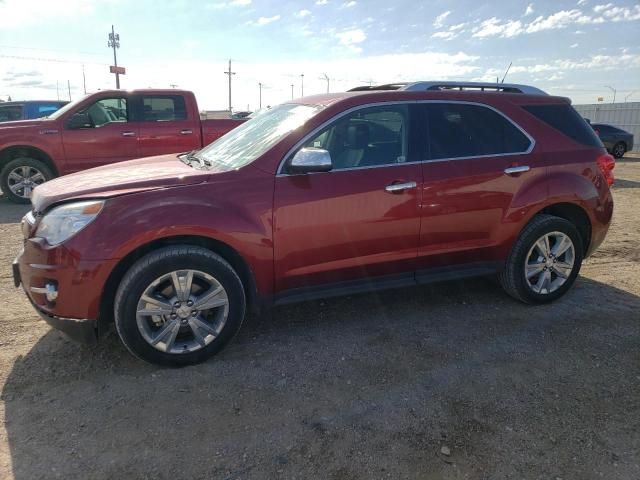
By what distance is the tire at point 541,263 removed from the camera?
4008mm

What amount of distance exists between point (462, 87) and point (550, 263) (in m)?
1.72

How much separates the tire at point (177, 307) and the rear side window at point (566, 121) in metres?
2.94

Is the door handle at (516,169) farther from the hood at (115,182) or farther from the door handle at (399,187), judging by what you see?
the hood at (115,182)

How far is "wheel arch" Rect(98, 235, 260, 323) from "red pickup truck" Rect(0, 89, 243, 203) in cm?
572

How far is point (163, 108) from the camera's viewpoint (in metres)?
8.38

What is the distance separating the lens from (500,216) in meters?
3.87

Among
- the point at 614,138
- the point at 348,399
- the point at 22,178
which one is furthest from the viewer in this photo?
the point at 614,138

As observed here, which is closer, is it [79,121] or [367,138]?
[367,138]

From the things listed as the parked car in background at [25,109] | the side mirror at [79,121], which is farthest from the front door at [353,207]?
the parked car in background at [25,109]

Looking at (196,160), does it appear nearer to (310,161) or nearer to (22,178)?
(310,161)

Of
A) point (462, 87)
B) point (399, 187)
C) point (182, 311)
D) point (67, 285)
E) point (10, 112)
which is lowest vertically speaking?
point (182, 311)

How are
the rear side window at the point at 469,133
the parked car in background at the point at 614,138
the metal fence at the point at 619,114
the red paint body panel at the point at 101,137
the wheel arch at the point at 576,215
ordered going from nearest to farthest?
the rear side window at the point at 469,133
the wheel arch at the point at 576,215
the red paint body panel at the point at 101,137
the parked car in background at the point at 614,138
the metal fence at the point at 619,114

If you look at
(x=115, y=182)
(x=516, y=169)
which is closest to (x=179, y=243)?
(x=115, y=182)

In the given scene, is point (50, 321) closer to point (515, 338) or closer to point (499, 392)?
point (499, 392)
